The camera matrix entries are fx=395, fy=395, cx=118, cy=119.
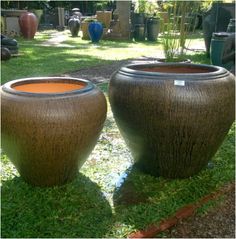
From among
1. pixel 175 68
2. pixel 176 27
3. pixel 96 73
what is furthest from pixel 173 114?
pixel 96 73

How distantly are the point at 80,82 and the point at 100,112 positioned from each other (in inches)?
18.1

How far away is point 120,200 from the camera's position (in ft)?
9.97

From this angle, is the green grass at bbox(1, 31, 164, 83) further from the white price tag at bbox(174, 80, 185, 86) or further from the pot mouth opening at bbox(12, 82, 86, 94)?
the white price tag at bbox(174, 80, 185, 86)

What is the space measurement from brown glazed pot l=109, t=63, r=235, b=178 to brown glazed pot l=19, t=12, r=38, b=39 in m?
13.2

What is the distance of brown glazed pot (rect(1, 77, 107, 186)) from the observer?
2.73m

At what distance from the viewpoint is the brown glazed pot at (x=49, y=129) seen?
2727 millimetres

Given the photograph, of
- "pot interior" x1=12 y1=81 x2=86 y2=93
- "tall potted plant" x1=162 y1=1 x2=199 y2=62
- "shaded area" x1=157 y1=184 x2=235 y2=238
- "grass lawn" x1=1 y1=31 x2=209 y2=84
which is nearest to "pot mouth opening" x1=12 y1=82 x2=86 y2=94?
"pot interior" x1=12 y1=81 x2=86 y2=93

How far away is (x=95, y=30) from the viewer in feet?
49.9

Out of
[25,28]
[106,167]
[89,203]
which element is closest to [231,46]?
[106,167]

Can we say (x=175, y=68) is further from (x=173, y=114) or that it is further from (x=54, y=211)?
(x=54, y=211)

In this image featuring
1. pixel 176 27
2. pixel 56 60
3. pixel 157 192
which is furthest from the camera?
pixel 56 60

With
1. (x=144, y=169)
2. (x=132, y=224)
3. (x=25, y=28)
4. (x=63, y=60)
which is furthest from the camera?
(x=25, y=28)

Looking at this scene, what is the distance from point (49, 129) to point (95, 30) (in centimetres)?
1296

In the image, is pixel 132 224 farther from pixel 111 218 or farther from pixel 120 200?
pixel 120 200
